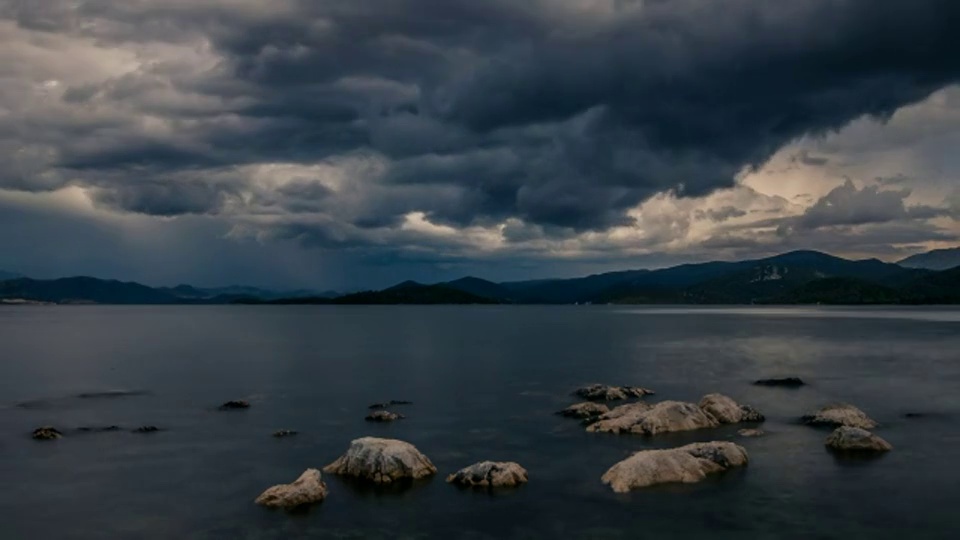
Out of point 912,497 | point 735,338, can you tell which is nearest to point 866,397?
point 912,497

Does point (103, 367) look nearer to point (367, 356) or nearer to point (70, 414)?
point (367, 356)

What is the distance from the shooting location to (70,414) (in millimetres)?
76375

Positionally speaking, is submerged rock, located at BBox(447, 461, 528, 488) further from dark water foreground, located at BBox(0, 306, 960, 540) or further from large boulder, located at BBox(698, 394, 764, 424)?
large boulder, located at BBox(698, 394, 764, 424)

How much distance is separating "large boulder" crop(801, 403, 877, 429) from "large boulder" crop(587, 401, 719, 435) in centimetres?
948

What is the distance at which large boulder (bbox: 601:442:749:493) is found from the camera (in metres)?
45.2

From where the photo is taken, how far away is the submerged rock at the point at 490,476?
45375 mm

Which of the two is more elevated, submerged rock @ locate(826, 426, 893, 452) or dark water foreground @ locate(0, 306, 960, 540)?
submerged rock @ locate(826, 426, 893, 452)

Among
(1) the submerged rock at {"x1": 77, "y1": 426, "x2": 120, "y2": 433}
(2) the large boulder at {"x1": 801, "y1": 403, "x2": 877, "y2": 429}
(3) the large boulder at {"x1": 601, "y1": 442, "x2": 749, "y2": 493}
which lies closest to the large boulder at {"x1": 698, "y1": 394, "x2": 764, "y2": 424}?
Result: (2) the large boulder at {"x1": 801, "y1": 403, "x2": 877, "y2": 429}

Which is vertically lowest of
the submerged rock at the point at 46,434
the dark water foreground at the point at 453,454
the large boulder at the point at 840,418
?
the dark water foreground at the point at 453,454

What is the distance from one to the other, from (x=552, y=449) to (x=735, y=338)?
15375 cm

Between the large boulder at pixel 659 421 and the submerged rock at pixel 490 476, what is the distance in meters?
16.9

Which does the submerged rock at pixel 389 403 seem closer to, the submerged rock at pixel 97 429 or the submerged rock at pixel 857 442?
the submerged rock at pixel 97 429

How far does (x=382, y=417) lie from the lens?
71125 millimetres

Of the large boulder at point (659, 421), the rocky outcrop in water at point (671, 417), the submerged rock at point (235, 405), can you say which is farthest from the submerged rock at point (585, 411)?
the submerged rock at point (235, 405)
